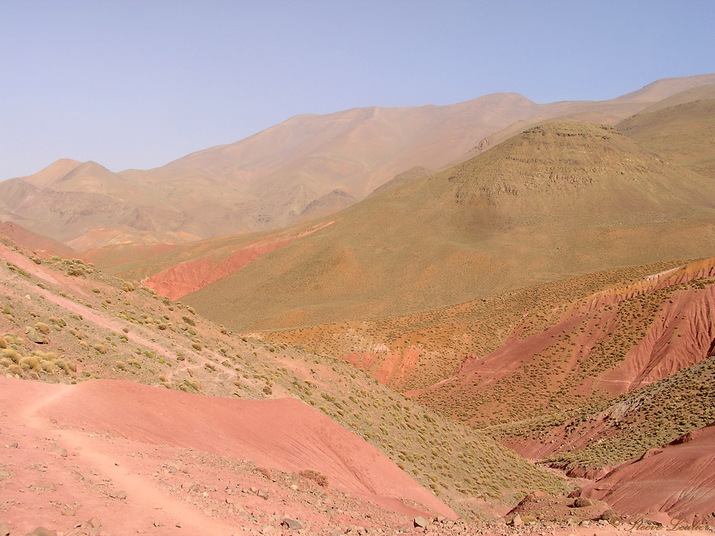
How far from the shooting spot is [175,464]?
431 inches

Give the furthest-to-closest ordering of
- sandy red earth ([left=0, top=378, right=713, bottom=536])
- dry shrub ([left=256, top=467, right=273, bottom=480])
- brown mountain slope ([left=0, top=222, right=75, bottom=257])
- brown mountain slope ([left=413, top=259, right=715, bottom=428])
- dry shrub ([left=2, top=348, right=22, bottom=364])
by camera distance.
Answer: brown mountain slope ([left=0, top=222, right=75, bottom=257]), brown mountain slope ([left=413, top=259, right=715, bottom=428]), dry shrub ([left=2, top=348, right=22, bottom=364]), dry shrub ([left=256, top=467, right=273, bottom=480]), sandy red earth ([left=0, top=378, right=713, bottom=536])

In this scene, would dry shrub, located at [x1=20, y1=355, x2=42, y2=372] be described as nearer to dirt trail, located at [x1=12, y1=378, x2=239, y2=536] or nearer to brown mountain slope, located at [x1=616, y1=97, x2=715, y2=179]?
dirt trail, located at [x1=12, y1=378, x2=239, y2=536]

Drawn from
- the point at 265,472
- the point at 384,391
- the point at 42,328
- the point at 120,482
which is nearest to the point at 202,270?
the point at 384,391

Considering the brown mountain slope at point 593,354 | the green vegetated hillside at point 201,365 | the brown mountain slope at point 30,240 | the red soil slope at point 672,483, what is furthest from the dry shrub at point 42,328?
the brown mountain slope at point 30,240

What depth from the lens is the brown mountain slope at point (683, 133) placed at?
115 metres

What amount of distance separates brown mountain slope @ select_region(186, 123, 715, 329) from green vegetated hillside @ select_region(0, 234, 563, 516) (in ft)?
121

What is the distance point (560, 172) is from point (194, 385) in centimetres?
8905

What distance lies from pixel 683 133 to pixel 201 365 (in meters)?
138

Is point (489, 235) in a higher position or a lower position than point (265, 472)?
higher

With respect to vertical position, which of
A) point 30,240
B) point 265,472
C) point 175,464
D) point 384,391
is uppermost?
point 30,240

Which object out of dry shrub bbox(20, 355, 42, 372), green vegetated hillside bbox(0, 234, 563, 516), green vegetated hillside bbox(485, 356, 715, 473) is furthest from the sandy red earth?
green vegetated hillside bbox(485, 356, 715, 473)

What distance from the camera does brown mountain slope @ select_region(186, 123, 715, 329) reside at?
69.2 metres

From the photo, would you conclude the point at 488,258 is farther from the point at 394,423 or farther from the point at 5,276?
the point at 5,276

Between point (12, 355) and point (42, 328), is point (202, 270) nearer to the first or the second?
point (42, 328)
